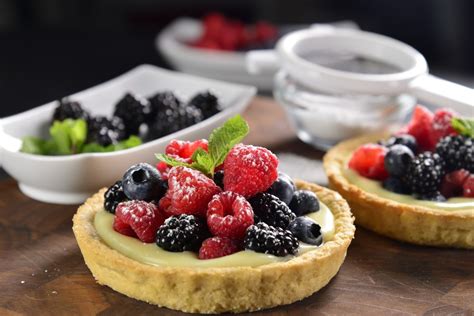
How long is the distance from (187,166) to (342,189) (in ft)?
2.08

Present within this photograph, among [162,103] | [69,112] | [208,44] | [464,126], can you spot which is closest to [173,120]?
[162,103]

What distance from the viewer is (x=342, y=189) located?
2.82 meters

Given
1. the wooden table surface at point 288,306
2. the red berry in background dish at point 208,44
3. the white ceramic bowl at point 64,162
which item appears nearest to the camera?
the wooden table surface at point 288,306

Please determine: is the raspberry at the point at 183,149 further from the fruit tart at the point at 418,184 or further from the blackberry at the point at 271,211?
the fruit tart at the point at 418,184

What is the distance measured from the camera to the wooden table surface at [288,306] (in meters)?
2.34

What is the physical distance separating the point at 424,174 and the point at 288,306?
26.4 inches

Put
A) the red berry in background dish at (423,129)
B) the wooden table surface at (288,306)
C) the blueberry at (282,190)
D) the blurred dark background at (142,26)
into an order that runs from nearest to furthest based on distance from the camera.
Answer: the wooden table surface at (288,306) → the blueberry at (282,190) → the red berry in background dish at (423,129) → the blurred dark background at (142,26)

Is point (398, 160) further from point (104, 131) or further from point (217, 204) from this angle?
point (104, 131)

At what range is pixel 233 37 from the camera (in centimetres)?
455

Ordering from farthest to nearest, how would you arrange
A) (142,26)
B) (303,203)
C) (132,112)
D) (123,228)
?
(142,26) → (132,112) → (303,203) → (123,228)

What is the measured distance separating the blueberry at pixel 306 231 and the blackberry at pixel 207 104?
109 centimetres

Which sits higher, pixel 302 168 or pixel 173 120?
pixel 173 120

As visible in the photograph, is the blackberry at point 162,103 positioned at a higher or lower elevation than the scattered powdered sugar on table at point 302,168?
higher

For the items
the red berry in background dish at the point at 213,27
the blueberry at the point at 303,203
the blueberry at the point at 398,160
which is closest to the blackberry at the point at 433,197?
the blueberry at the point at 398,160
